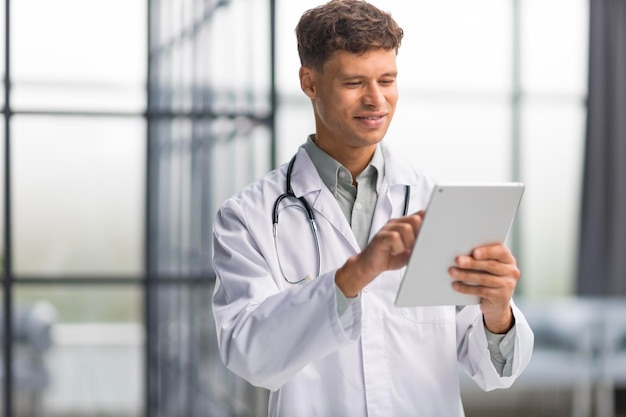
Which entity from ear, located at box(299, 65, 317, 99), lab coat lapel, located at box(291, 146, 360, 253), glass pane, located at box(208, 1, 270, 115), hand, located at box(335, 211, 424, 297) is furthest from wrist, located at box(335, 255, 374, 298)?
glass pane, located at box(208, 1, 270, 115)

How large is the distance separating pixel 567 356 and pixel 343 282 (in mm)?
4079

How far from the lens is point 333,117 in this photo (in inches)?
59.5

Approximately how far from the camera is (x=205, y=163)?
384 centimetres

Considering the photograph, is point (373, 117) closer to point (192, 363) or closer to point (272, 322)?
point (272, 322)

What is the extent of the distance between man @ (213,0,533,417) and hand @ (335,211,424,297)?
0.07ft

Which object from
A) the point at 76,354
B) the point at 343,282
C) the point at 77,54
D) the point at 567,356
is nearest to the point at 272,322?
the point at 343,282

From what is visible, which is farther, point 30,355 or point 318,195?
point 30,355

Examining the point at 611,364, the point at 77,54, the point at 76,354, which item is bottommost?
the point at 611,364

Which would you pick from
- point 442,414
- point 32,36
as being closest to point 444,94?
point 32,36

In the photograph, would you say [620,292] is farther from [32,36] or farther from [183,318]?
[32,36]

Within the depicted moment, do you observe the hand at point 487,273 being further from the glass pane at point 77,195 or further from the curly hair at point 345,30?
the glass pane at point 77,195

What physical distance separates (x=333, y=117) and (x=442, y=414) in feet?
1.62

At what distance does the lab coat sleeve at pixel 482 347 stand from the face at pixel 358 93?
32 cm

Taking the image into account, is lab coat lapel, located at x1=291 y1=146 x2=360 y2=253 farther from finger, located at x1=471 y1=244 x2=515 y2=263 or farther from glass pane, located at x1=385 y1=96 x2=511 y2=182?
glass pane, located at x1=385 y1=96 x2=511 y2=182
